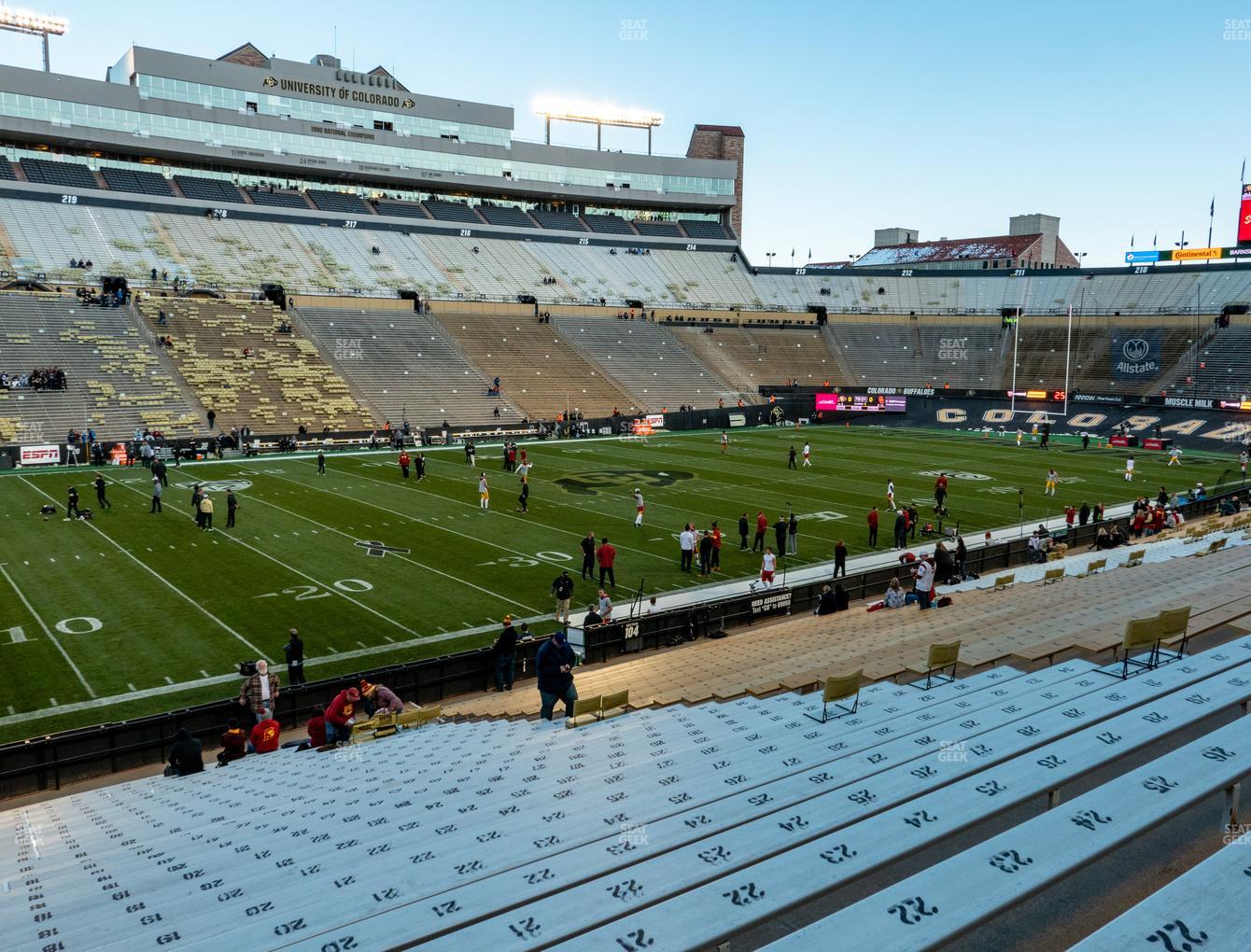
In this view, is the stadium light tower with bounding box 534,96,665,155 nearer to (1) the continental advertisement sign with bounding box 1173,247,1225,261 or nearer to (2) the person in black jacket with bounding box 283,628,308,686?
(1) the continental advertisement sign with bounding box 1173,247,1225,261

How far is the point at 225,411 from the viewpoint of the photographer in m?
46.3

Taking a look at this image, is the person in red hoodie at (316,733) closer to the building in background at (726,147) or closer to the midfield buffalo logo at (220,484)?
the midfield buffalo logo at (220,484)

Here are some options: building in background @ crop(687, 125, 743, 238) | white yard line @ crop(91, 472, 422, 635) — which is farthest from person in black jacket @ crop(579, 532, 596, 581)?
building in background @ crop(687, 125, 743, 238)

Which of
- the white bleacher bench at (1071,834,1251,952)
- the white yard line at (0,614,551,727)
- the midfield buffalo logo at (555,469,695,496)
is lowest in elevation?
the white yard line at (0,614,551,727)

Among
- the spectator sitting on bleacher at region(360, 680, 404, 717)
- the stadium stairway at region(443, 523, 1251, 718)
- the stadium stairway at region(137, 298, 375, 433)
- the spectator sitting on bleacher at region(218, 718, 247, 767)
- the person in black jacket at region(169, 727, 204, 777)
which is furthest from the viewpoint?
the stadium stairway at region(137, 298, 375, 433)

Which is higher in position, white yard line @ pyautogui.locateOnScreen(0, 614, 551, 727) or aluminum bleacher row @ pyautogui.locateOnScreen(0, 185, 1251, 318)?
aluminum bleacher row @ pyautogui.locateOnScreen(0, 185, 1251, 318)

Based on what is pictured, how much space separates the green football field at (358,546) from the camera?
54.7 feet

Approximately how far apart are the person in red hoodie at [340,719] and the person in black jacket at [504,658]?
3.54 meters

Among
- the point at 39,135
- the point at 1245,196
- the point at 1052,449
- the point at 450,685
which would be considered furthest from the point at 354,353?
the point at 1245,196

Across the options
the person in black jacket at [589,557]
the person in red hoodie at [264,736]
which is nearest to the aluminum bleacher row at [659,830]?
the person in red hoodie at [264,736]

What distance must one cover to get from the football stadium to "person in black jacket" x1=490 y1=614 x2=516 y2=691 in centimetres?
13

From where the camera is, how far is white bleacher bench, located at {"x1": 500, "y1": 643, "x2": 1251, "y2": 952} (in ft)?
11.9

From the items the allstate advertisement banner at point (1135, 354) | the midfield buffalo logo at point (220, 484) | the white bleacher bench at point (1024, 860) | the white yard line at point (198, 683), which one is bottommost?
the white yard line at point (198, 683)

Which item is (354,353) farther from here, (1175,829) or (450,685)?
(1175,829)
